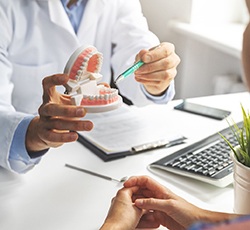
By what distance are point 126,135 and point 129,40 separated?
1.20 feet

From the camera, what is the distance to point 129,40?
131cm

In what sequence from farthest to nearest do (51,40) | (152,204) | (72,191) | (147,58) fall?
(51,40) → (147,58) → (72,191) → (152,204)

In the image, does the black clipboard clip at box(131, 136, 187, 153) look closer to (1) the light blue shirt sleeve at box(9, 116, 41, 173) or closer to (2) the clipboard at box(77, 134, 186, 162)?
(2) the clipboard at box(77, 134, 186, 162)

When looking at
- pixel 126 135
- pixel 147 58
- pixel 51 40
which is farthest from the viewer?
pixel 51 40

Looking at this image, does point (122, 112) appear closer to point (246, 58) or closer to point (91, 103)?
point (91, 103)

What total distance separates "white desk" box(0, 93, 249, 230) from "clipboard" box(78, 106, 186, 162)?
2cm

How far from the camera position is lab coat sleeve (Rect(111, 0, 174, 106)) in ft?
4.11

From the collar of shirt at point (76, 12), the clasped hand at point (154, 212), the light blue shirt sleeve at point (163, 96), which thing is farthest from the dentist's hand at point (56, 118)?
the collar of shirt at point (76, 12)

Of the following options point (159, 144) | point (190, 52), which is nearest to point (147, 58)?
point (159, 144)

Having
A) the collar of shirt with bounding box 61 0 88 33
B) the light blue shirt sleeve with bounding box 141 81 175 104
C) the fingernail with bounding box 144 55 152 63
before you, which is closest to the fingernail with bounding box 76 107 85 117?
the fingernail with bounding box 144 55 152 63

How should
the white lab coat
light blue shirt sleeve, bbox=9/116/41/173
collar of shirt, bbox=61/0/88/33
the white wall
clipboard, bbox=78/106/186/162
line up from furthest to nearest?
the white wall → collar of shirt, bbox=61/0/88/33 → the white lab coat → clipboard, bbox=78/106/186/162 → light blue shirt sleeve, bbox=9/116/41/173

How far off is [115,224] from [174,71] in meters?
0.48

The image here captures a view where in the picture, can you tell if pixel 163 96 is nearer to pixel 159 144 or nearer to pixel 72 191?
pixel 159 144

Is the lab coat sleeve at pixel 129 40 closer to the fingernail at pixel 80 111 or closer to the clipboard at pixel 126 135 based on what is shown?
the clipboard at pixel 126 135
